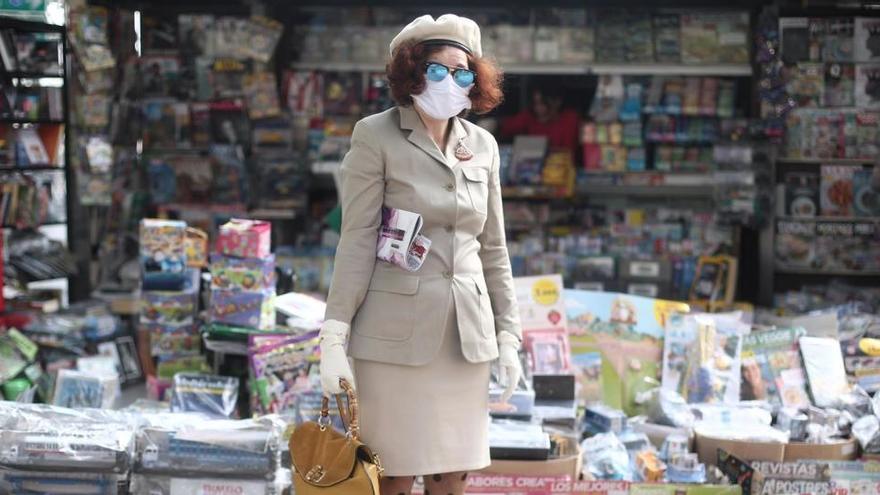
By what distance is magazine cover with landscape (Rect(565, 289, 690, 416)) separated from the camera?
505cm

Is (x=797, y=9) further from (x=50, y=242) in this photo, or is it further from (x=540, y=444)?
(x=50, y=242)

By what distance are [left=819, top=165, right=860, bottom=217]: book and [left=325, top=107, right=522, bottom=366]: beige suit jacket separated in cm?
504

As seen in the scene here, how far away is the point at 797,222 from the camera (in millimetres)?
7672

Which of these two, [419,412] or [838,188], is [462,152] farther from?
[838,188]

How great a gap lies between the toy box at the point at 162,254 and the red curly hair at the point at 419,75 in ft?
8.18

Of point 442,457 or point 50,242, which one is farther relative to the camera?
point 50,242

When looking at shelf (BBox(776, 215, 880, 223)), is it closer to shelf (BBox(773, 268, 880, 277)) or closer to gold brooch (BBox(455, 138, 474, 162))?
shelf (BBox(773, 268, 880, 277))

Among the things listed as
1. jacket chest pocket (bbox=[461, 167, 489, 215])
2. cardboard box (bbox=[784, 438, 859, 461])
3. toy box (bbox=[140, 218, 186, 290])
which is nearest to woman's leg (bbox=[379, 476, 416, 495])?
jacket chest pocket (bbox=[461, 167, 489, 215])

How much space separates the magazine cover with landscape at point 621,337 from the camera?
505cm

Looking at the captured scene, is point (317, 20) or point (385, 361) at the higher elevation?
point (317, 20)

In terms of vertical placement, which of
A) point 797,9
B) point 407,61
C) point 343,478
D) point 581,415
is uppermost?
point 797,9

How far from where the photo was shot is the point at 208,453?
12.5ft

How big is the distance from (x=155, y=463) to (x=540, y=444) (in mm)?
1289

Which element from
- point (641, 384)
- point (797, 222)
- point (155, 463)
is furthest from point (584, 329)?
point (797, 222)
